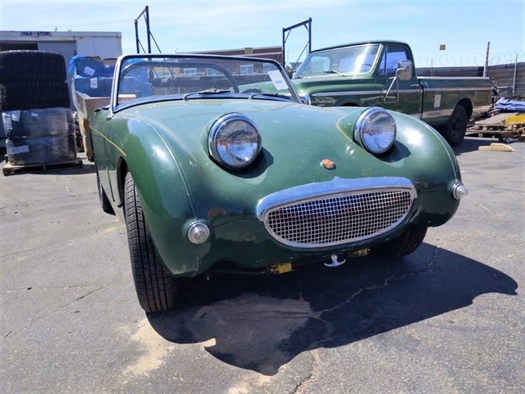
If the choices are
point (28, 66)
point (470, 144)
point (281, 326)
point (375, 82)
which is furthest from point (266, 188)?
point (470, 144)

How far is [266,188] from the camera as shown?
232 centimetres

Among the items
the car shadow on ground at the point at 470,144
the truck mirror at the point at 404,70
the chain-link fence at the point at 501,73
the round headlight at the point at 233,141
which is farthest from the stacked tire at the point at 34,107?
the chain-link fence at the point at 501,73

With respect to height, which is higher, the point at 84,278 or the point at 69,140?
the point at 69,140

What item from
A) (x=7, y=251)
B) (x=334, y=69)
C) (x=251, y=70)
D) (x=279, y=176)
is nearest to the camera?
(x=279, y=176)

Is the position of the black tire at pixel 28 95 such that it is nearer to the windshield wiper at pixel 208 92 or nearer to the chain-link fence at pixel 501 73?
the windshield wiper at pixel 208 92

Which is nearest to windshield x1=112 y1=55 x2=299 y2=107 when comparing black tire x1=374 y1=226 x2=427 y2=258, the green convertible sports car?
the green convertible sports car

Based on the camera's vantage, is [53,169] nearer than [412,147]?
No

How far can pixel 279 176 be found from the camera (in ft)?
7.84

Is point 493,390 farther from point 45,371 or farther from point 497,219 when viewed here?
point 497,219

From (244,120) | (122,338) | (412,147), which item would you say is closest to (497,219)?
(412,147)

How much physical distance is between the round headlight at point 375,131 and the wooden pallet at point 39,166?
6.34 meters

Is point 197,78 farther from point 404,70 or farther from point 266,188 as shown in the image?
point 404,70

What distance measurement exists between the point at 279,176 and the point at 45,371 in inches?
57.7

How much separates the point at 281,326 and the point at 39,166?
662 centimetres
